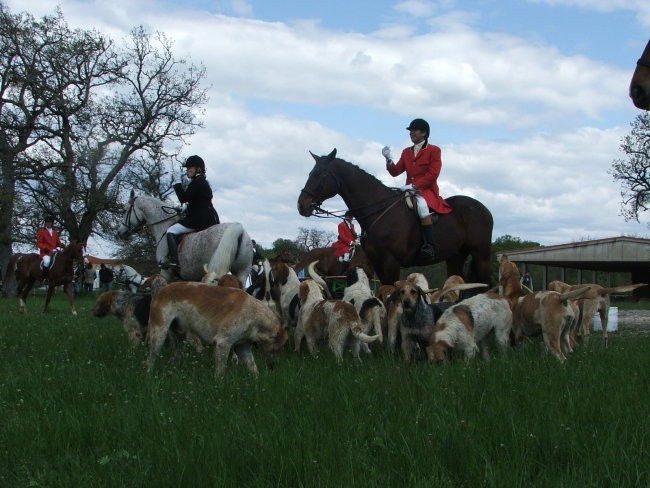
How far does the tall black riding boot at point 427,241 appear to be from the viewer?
441 inches

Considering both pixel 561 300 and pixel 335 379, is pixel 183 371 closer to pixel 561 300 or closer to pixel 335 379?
pixel 335 379

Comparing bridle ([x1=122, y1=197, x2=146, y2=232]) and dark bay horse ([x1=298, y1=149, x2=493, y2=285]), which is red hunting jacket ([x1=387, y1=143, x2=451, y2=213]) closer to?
dark bay horse ([x1=298, y1=149, x2=493, y2=285])

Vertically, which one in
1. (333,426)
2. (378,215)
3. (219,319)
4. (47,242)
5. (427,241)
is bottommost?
(333,426)

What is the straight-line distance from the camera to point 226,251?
34.7 feet

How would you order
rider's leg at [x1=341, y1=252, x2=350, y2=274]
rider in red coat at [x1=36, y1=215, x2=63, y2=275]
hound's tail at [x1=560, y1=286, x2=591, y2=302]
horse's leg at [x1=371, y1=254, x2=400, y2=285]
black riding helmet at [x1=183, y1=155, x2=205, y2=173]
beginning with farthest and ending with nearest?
rider in red coat at [x1=36, y1=215, x2=63, y2=275] < rider's leg at [x1=341, y1=252, x2=350, y2=274] < black riding helmet at [x1=183, y1=155, x2=205, y2=173] < horse's leg at [x1=371, y1=254, x2=400, y2=285] < hound's tail at [x1=560, y1=286, x2=591, y2=302]

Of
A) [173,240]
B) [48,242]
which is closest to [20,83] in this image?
[48,242]

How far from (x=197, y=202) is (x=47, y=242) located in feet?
45.5

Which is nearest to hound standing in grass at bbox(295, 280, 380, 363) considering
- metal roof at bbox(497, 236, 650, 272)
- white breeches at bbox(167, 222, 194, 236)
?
Result: white breeches at bbox(167, 222, 194, 236)

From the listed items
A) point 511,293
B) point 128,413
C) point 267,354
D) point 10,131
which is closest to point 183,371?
point 267,354

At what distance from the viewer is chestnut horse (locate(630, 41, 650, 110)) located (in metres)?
6.31

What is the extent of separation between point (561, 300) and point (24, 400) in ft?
18.2

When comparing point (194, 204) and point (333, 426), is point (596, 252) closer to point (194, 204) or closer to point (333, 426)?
point (194, 204)

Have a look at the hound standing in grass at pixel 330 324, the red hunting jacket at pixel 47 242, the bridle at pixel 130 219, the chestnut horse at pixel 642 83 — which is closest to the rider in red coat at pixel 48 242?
the red hunting jacket at pixel 47 242

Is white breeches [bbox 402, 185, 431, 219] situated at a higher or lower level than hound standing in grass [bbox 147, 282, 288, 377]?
higher
